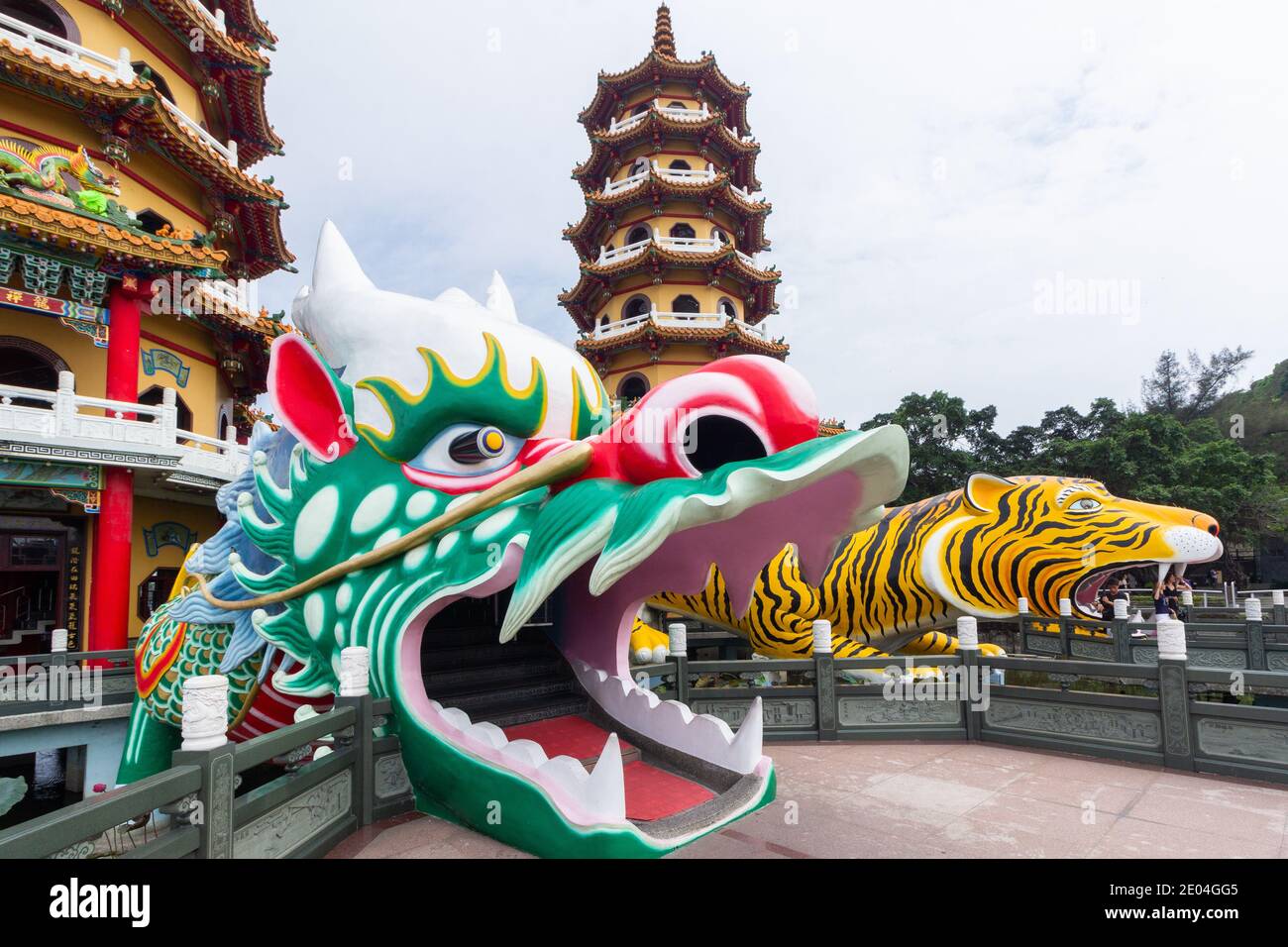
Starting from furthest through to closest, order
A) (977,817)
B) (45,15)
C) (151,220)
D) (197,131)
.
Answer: (197,131) < (151,220) < (45,15) < (977,817)

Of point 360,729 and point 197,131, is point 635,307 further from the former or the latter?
point 360,729

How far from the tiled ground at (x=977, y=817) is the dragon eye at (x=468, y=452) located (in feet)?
5.86

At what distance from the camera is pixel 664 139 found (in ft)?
58.7

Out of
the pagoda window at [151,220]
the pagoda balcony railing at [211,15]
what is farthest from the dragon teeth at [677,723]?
the pagoda balcony railing at [211,15]

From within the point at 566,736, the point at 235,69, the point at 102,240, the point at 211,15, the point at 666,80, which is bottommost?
the point at 566,736

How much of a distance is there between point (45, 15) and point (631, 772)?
14.8 meters

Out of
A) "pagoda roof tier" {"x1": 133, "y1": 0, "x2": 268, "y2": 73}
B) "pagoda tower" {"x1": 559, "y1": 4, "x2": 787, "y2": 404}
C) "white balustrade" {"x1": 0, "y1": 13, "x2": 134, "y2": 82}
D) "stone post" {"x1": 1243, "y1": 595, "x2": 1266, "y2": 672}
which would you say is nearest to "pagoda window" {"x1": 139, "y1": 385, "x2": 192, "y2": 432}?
"white balustrade" {"x1": 0, "y1": 13, "x2": 134, "y2": 82}

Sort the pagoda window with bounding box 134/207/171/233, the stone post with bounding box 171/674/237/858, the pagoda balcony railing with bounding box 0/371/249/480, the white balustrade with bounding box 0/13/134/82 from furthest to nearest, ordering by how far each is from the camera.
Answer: the pagoda window with bounding box 134/207/171/233, the white balustrade with bounding box 0/13/134/82, the pagoda balcony railing with bounding box 0/371/249/480, the stone post with bounding box 171/674/237/858

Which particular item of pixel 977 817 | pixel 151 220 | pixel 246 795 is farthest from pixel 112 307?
pixel 977 817

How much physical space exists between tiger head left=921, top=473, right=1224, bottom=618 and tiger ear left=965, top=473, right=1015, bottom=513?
0.65ft

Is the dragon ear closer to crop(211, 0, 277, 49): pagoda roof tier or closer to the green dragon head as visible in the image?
the green dragon head

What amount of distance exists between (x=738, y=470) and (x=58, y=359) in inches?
473

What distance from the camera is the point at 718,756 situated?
137 inches

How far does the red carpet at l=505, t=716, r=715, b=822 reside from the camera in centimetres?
325
